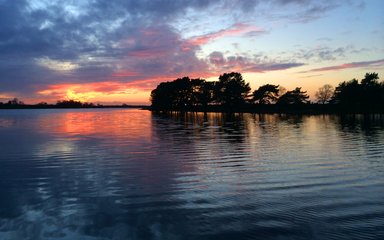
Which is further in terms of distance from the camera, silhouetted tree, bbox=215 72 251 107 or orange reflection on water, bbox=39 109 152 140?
silhouetted tree, bbox=215 72 251 107

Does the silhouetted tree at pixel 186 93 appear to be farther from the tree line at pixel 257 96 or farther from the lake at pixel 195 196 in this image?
the lake at pixel 195 196

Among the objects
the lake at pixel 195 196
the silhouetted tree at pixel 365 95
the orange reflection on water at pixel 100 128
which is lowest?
the lake at pixel 195 196

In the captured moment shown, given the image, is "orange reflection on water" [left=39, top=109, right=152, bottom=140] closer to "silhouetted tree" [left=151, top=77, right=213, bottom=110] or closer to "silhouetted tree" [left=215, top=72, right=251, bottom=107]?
"silhouetted tree" [left=215, top=72, right=251, bottom=107]

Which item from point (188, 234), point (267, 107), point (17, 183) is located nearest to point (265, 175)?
point (188, 234)

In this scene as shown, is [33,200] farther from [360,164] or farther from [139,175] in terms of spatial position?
[360,164]

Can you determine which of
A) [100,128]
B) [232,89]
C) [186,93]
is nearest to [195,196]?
[100,128]

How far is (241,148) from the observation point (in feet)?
82.9

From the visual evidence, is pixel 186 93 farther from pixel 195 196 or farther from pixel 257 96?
pixel 195 196

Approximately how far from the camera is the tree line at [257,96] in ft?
325

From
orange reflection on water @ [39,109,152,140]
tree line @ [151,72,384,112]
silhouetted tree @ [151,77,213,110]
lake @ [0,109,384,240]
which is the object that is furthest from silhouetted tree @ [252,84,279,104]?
lake @ [0,109,384,240]

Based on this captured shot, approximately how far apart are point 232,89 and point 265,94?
15618 mm

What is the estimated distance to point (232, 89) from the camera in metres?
138

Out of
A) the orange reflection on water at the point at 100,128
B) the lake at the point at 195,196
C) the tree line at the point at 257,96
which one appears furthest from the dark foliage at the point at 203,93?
the lake at the point at 195,196

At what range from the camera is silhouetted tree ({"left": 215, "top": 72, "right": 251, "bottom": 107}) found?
5431 inches
